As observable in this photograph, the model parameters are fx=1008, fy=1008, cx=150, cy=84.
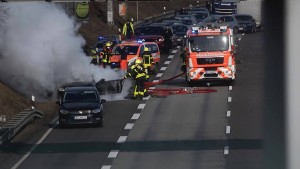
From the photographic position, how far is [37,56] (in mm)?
42344

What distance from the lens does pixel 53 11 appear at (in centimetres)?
4497

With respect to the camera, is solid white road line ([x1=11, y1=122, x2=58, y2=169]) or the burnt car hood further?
the burnt car hood

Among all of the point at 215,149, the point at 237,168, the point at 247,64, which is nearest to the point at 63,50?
the point at 247,64

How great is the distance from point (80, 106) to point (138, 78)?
5.58 metres

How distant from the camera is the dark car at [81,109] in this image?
1326 inches

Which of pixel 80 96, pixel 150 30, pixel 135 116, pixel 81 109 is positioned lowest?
pixel 135 116

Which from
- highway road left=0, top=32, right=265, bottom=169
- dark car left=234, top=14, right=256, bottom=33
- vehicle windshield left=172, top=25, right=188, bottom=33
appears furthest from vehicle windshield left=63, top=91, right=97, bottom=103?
dark car left=234, top=14, right=256, bottom=33

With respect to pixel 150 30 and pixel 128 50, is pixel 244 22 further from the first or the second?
pixel 128 50

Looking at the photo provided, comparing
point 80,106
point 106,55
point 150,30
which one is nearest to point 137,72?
point 80,106

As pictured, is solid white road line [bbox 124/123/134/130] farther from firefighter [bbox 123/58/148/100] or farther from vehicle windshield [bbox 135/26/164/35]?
vehicle windshield [bbox 135/26/164/35]

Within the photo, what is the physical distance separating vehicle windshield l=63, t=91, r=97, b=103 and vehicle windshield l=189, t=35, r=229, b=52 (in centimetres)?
787

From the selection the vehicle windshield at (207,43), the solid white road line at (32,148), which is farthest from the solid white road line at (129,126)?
the vehicle windshield at (207,43)

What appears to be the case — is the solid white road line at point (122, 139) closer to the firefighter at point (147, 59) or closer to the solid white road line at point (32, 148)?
the solid white road line at point (32, 148)

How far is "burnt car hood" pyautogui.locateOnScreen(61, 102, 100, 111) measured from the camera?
33.8 m
